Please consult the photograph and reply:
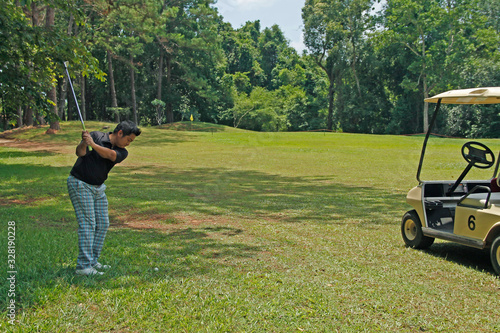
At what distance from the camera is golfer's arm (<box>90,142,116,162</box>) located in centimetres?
488

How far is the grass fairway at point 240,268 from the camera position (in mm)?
4188

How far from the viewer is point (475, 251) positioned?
7.12 meters

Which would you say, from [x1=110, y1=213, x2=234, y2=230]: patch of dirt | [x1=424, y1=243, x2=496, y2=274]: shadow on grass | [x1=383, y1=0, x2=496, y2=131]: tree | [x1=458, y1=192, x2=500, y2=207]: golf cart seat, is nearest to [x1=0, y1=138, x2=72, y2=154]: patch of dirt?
[x1=110, y1=213, x2=234, y2=230]: patch of dirt

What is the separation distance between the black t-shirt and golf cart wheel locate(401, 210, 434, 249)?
4.42 m

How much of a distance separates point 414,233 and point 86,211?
4786mm

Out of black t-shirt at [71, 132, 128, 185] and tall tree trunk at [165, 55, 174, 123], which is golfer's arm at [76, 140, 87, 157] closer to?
Answer: black t-shirt at [71, 132, 128, 185]

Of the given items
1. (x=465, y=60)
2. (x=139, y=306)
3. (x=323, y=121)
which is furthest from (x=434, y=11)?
(x=139, y=306)

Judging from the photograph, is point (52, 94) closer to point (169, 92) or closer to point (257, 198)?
point (257, 198)

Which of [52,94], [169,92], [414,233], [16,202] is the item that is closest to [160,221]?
[16,202]

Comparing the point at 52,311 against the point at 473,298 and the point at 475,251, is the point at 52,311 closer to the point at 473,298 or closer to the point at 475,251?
the point at 473,298

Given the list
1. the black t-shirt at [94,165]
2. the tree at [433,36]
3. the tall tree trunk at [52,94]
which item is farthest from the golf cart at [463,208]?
the tree at [433,36]

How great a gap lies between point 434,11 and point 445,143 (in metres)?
23.7

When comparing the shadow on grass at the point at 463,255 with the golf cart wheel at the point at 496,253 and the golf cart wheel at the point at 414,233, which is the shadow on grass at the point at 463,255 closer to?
the golf cart wheel at the point at 414,233

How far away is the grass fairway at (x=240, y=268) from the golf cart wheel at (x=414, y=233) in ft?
0.48
